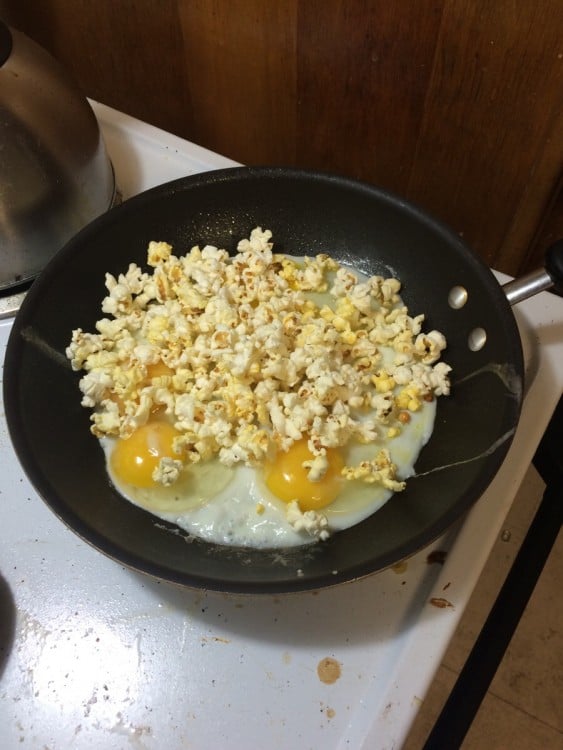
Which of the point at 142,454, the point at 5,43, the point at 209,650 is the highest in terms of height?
the point at 5,43

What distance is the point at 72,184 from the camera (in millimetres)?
845

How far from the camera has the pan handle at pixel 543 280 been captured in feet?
2.39

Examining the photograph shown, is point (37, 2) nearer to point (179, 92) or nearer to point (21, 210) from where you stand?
point (179, 92)

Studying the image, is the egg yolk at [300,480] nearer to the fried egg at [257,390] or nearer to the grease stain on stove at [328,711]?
the fried egg at [257,390]

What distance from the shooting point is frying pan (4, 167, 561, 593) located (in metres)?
0.66

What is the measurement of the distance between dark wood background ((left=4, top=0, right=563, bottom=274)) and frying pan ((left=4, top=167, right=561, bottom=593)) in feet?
0.94

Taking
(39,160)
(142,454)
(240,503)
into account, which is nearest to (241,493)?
(240,503)

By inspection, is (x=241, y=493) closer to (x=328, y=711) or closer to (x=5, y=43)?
(x=328, y=711)

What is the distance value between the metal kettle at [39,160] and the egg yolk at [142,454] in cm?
28

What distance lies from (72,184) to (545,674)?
1222 millimetres

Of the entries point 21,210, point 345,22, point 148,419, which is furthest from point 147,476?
point 345,22

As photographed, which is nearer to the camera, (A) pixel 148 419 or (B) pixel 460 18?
(A) pixel 148 419

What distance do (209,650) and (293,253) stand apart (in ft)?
1.73

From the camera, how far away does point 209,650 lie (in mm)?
709
